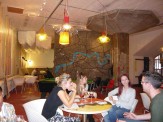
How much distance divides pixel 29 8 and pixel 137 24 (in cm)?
476

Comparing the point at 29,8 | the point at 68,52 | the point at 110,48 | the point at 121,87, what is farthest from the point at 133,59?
the point at 121,87

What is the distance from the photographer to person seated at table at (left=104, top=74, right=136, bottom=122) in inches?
145

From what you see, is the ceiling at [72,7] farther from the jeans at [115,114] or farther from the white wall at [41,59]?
the white wall at [41,59]

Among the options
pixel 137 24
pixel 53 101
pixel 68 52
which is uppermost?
pixel 137 24

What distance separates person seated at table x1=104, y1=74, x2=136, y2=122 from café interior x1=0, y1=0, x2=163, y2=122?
125cm

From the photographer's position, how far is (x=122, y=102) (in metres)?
3.76

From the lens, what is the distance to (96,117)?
5.20 meters

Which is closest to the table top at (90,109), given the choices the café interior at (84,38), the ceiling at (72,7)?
the café interior at (84,38)

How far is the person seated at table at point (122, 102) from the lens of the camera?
369 centimetres

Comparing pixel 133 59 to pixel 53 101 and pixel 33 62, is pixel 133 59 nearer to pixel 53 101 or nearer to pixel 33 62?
pixel 33 62

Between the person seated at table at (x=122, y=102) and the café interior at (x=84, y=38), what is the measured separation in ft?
4.10

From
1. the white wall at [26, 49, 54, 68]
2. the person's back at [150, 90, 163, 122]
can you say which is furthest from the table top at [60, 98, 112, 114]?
the white wall at [26, 49, 54, 68]

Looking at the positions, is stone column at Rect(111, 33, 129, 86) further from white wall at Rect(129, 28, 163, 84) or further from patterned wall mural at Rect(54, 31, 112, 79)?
white wall at Rect(129, 28, 163, 84)

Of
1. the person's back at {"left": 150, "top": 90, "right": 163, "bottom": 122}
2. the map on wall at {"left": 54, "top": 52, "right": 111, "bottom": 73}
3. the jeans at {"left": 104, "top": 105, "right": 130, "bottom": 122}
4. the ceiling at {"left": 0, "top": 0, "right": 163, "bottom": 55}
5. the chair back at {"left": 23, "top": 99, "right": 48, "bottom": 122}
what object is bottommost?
the jeans at {"left": 104, "top": 105, "right": 130, "bottom": 122}
